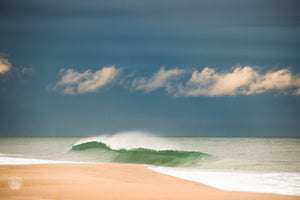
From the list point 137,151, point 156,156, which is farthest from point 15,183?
point 137,151

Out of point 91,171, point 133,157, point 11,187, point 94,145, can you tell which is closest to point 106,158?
point 133,157

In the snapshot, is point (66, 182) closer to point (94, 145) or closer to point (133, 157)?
point (133, 157)

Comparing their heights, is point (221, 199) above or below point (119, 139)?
below

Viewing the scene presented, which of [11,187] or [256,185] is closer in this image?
[11,187]

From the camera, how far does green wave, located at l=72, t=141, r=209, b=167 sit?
19.6 meters

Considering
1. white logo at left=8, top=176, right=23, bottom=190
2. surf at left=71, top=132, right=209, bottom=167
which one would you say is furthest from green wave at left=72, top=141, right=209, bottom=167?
white logo at left=8, top=176, right=23, bottom=190

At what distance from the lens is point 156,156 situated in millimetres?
22781

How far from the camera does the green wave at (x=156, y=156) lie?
19639 millimetres

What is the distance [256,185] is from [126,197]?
13.9 ft

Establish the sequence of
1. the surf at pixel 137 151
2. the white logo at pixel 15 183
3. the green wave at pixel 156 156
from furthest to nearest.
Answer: the surf at pixel 137 151
the green wave at pixel 156 156
the white logo at pixel 15 183

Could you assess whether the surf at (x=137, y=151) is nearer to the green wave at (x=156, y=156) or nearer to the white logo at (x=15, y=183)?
the green wave at (x=156, y=156)

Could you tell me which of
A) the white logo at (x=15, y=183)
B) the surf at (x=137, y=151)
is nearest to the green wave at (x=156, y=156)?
the surf at (x=137, y=151)

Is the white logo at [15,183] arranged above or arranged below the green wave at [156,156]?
below

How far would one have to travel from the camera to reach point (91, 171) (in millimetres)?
8617
